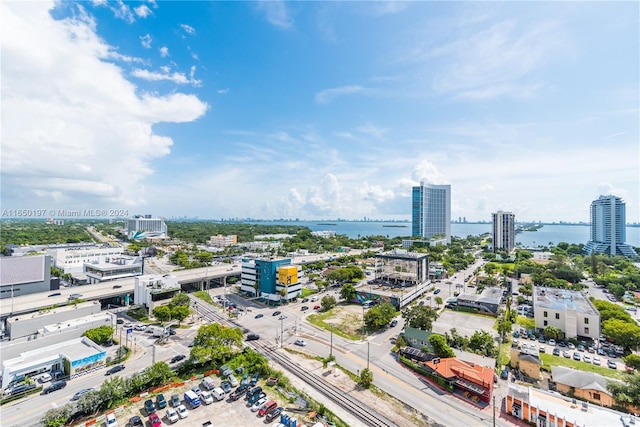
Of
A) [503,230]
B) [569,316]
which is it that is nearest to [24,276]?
[569,316]

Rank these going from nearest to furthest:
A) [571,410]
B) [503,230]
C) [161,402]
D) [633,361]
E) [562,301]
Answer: [571,410]
[161,402]
[633,361]
[562,301]
[503,230]

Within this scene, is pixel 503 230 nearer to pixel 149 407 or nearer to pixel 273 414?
pixel 273 414

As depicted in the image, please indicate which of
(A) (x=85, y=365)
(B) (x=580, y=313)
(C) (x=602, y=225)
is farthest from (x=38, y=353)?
(C) (x=602, y=225)

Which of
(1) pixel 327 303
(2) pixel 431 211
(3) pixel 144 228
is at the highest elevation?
(2) pixel 431 211

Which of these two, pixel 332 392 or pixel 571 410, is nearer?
pixel 571 410

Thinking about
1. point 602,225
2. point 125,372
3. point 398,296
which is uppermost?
point 602,225

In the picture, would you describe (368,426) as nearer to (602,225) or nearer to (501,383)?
(501,383)
